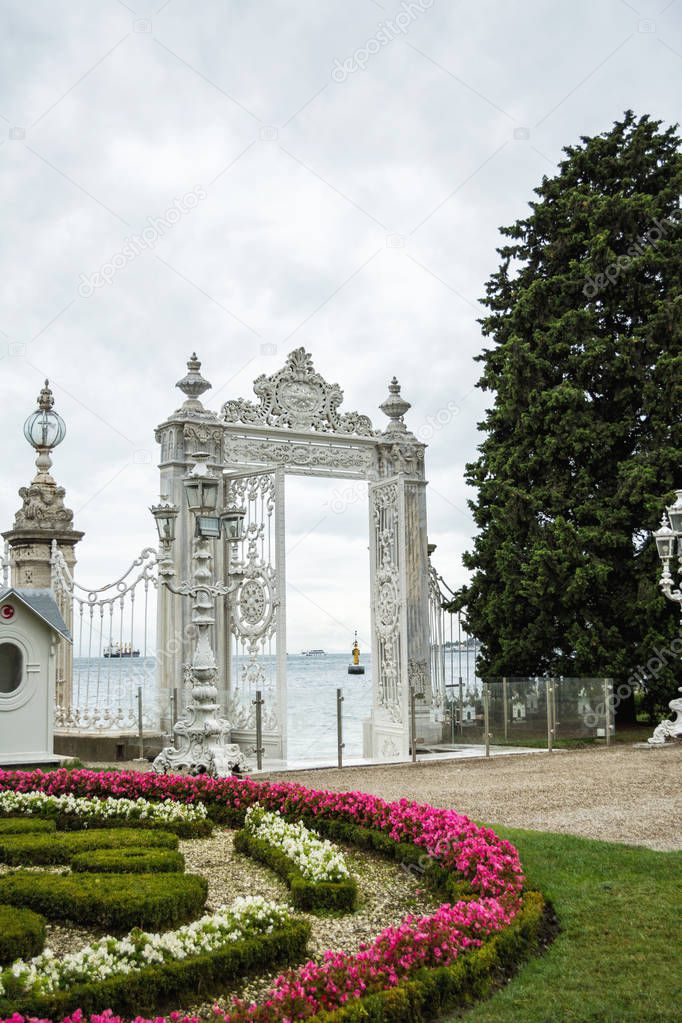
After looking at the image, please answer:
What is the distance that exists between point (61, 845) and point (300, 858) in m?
1.80

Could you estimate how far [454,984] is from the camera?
446 cm

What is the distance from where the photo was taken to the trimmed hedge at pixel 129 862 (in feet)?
20.9

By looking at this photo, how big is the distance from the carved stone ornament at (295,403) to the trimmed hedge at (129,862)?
8.60 metres

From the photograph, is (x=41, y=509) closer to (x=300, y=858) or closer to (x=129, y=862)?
(x=129, y=862)

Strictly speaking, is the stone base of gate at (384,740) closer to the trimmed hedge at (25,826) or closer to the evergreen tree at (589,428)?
the evergreen tree at (589,428)

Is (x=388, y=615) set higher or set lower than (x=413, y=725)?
higher

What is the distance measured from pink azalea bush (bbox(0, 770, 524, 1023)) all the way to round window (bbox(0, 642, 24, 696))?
2.05 metres

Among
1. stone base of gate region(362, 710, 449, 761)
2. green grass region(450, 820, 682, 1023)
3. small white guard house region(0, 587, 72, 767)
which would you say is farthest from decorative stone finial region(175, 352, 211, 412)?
green grass region(450, 820, 682, 1023)

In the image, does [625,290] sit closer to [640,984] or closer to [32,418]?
[32,418]

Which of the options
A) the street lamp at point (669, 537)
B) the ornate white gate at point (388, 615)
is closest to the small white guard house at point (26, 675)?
the ornate white gate at point (388, 615)

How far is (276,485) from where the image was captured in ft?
46.3

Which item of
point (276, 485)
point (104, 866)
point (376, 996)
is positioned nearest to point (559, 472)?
point (276, 485)

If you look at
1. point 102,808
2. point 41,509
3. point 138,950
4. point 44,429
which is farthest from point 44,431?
point 138,950

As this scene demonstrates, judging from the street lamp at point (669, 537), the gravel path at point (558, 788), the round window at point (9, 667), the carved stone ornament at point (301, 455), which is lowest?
the gravel path at point (558, 788)
